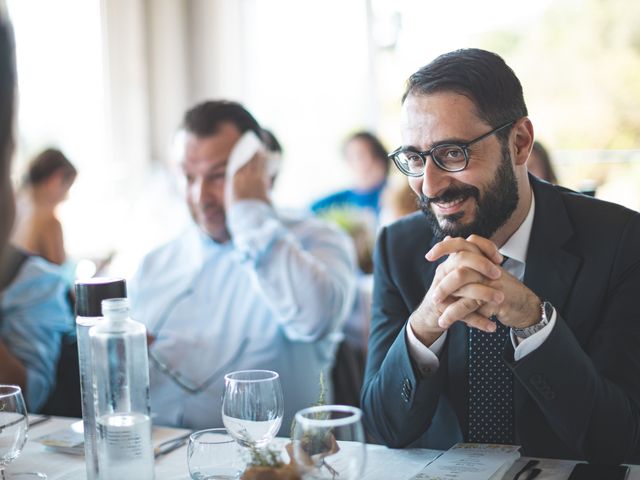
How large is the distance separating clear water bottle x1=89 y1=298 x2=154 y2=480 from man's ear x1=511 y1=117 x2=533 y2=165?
917 mm

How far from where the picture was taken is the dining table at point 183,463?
127 cm

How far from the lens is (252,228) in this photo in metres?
2.31

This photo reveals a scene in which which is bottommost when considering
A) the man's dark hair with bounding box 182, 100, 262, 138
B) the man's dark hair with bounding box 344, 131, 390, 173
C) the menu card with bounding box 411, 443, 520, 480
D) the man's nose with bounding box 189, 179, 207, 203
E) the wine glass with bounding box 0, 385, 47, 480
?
the menu card with bounding box 411, 443, 520, 480

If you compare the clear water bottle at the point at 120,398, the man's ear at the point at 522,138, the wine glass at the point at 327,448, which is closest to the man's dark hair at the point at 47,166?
the man's ear at the point at 522,138

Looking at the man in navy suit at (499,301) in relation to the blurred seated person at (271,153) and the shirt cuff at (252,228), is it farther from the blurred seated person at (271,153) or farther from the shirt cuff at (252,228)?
the blurred seated person at (271,153)

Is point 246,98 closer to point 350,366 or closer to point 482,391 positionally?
point 350,366

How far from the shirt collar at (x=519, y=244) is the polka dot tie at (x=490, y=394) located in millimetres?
160

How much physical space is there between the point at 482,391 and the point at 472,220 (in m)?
0.35

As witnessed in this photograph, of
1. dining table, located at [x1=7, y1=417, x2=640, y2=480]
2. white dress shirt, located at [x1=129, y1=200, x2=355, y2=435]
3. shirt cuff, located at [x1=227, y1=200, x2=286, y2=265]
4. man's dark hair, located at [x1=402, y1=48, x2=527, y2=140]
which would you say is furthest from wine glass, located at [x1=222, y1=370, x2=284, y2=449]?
shirt cuff, located at [x1=227, y1=200, x2=286, y2=265]

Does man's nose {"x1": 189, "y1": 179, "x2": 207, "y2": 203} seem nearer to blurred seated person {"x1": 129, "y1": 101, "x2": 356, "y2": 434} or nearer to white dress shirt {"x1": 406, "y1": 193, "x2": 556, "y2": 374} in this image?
blurred seated person {"x1": 129, "y1": 101, "x2": 356, "y2": 434}

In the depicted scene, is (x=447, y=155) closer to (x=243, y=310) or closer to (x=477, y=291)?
(x=477, y=291)

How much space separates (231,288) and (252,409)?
1.16 metres

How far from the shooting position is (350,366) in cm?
278

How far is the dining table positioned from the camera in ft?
4.18
